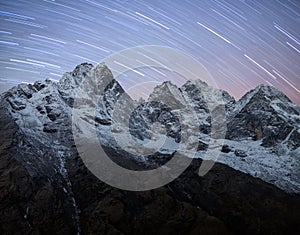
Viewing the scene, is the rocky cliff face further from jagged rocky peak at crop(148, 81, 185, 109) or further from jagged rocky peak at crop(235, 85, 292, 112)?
jagged rocky peak at crop(148, 81, 185, 109)

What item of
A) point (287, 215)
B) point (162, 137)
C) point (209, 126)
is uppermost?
point (287, 215)

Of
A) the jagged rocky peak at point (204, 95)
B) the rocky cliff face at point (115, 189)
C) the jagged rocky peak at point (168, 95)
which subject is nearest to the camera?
the rocky cliff face at point (115, 189)

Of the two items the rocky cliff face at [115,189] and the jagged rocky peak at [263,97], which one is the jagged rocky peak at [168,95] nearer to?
the jagged rocky peak at [263,97]

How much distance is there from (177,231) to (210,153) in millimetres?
52957

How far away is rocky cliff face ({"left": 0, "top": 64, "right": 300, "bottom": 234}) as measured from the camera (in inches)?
1988

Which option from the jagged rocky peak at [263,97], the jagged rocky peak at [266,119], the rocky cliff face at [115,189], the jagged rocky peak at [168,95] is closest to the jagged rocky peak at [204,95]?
the jagged rocky peak at [168,95]

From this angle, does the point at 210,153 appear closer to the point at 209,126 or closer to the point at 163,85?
the point at 209,126

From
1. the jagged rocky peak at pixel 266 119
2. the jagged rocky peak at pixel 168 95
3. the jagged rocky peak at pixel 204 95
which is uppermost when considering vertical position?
the jagged rocky peak at pixel 266 119

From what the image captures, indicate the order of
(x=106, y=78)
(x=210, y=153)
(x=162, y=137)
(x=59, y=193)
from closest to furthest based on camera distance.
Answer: (x=59, y=193) → (x=210, y=153) → (x=162, y=137) → (x=106, y=78)

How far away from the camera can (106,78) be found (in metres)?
141

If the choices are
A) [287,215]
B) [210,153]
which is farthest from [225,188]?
[210,153]

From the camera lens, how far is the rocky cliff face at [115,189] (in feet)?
166

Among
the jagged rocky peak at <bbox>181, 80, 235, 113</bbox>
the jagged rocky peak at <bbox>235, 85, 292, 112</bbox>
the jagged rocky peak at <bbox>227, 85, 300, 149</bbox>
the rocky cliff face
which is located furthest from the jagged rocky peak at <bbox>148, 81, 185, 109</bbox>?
the rocky cliff face

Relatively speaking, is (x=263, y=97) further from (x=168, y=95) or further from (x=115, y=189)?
(x=115, y=189)
